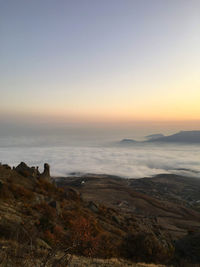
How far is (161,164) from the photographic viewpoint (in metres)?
182

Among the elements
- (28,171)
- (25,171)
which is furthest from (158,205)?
(25,171)

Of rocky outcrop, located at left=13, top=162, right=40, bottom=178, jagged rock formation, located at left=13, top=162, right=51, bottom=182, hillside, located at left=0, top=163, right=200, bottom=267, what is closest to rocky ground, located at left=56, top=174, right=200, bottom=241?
hillside, located at left=0, top=163, right=200, bottom=267

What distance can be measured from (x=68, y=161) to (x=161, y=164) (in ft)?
288

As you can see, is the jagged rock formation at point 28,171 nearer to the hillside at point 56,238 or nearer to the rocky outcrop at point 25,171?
the rocky outcrop at point 25,171

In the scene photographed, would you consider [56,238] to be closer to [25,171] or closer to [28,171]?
[25,171]

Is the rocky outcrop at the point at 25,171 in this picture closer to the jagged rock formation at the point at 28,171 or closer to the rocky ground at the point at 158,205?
the jagged rock formation at the point at 28,171

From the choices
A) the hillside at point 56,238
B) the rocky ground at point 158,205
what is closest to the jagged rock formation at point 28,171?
the hillside at point 56,238

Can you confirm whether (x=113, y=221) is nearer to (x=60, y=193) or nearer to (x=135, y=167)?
(x=60, y=193)

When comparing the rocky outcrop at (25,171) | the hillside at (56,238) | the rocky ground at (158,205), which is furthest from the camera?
the rocky ground at (158,205)

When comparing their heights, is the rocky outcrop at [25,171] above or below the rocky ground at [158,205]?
above

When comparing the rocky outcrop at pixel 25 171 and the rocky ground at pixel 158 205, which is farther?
the rocky ground at pixel 158 205

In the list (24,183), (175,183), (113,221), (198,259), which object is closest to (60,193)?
(24,183)

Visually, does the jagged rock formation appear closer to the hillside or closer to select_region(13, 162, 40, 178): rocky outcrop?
select_region(13, 162, 40, 178): rocky outcrop

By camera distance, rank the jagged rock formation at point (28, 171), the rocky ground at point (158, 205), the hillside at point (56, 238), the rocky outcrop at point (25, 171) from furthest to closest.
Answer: the rocky ground at point (158, 205)
the jagged rock formation at point (28, 171)
the rocky outcrop at point (25, 171)
the hillside at point (56, 238)
